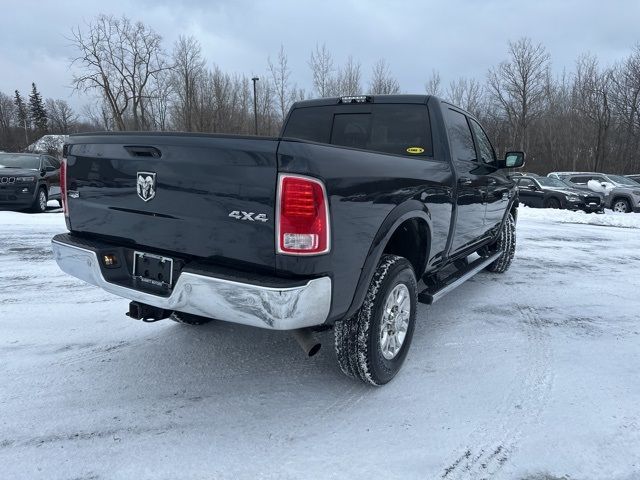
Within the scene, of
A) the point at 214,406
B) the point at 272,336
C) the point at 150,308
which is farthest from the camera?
the point at 272,336

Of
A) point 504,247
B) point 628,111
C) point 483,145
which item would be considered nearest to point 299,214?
point 483,145

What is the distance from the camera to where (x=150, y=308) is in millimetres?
3025

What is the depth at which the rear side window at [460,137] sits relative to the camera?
4036 mm

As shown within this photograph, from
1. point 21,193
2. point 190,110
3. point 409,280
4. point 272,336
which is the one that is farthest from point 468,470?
point 190,110

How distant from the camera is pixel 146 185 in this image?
8.39 feet

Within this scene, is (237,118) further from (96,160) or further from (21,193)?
(96,160)

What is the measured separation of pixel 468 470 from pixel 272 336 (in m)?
1.92

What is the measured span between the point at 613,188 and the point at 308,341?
18.1m

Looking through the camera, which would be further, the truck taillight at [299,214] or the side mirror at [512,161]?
the side mirror at [512,161]

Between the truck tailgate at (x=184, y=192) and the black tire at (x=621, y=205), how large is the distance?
18448mm

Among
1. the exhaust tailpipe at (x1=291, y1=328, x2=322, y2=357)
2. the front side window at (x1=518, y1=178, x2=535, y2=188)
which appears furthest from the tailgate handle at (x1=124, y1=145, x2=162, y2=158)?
the front side window at (x1=518, y1=178, x2=535, y2=188)

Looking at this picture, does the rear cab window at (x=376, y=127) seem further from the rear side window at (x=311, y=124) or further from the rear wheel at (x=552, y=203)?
the rear wheel at (x=552, y=203)

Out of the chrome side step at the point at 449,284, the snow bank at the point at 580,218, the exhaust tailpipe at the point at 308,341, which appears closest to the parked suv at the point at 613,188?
the snow bank at the point at 580,218

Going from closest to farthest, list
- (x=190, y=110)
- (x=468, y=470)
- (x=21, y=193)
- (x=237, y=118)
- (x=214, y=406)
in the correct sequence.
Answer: (x=468, y=470), (x=214, y=406), (x=21, y=193), (x=190, y=110), (x=237, y=118)
